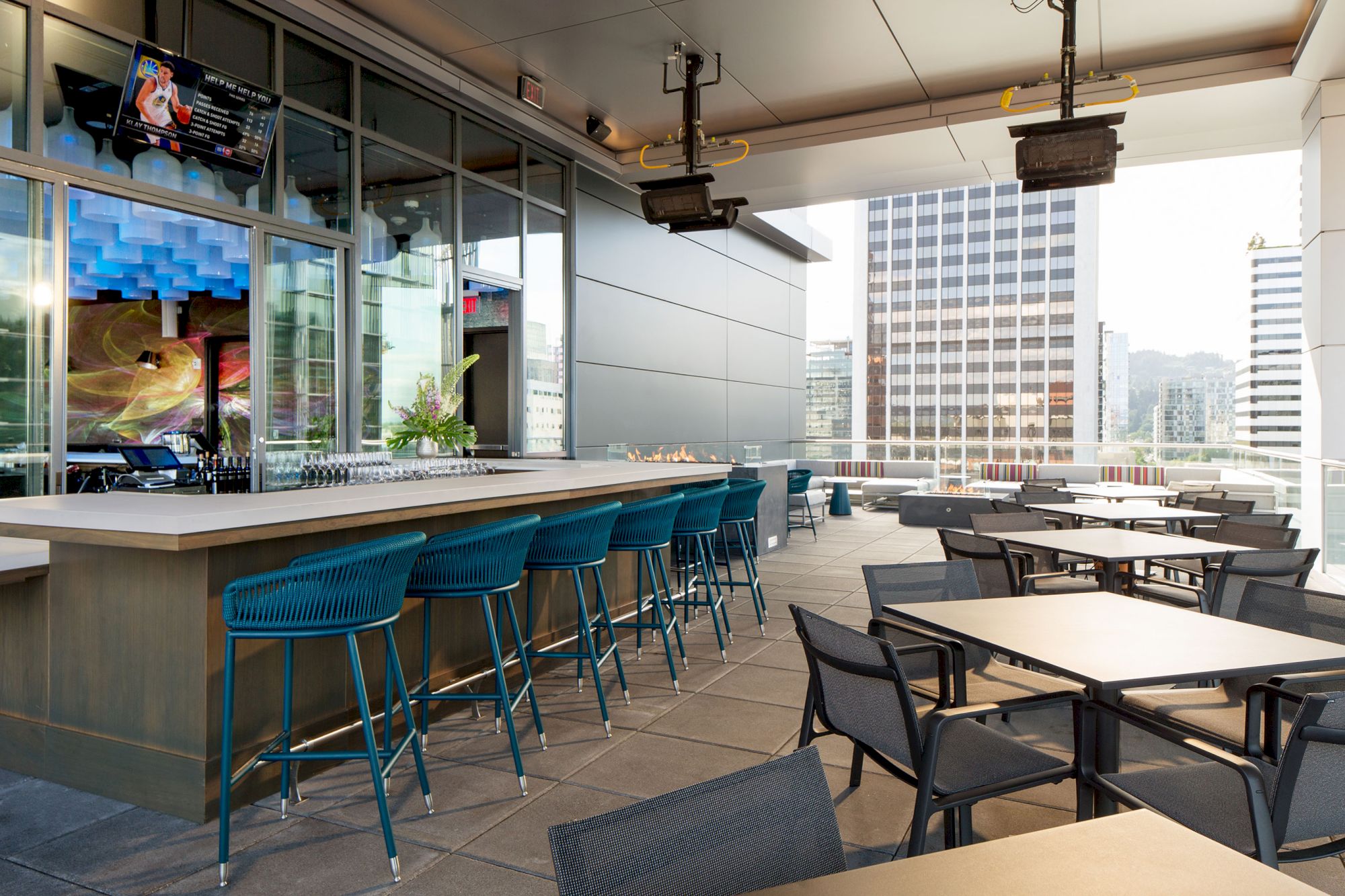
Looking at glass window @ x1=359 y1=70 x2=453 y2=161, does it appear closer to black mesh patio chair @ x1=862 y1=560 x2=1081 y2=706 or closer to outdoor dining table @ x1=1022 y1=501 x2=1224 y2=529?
black mesh patio chair @ x1=862 y1=560 x2=1081 y2=706

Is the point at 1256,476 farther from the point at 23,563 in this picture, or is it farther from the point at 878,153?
the point at 23,563

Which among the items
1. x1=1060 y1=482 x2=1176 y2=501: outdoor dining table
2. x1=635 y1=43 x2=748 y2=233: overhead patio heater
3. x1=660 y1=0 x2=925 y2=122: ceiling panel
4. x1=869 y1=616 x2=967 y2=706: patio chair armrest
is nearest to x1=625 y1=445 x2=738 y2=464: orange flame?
x1=635 y1=43 x2=748 y2=233: overhead patio heater

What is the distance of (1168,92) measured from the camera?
20.0ft

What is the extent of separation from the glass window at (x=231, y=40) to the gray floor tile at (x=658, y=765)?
4.36 meters

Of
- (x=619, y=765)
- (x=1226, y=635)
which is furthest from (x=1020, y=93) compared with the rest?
(x=619, y=765)

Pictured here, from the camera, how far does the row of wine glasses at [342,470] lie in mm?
3264

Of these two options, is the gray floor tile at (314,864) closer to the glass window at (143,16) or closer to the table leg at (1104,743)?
the table leg at (1104,743)

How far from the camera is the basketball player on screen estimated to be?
4262 millimetres

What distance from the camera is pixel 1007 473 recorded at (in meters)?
12.6

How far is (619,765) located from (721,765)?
38 cm

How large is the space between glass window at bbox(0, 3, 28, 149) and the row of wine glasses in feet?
6.93

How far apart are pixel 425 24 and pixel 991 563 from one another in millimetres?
5017

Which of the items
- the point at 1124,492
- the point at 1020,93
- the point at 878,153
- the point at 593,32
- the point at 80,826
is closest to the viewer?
the point at 80,826

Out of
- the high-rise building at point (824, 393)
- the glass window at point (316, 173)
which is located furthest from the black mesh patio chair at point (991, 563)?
the high-rise building at point (824, 393)
